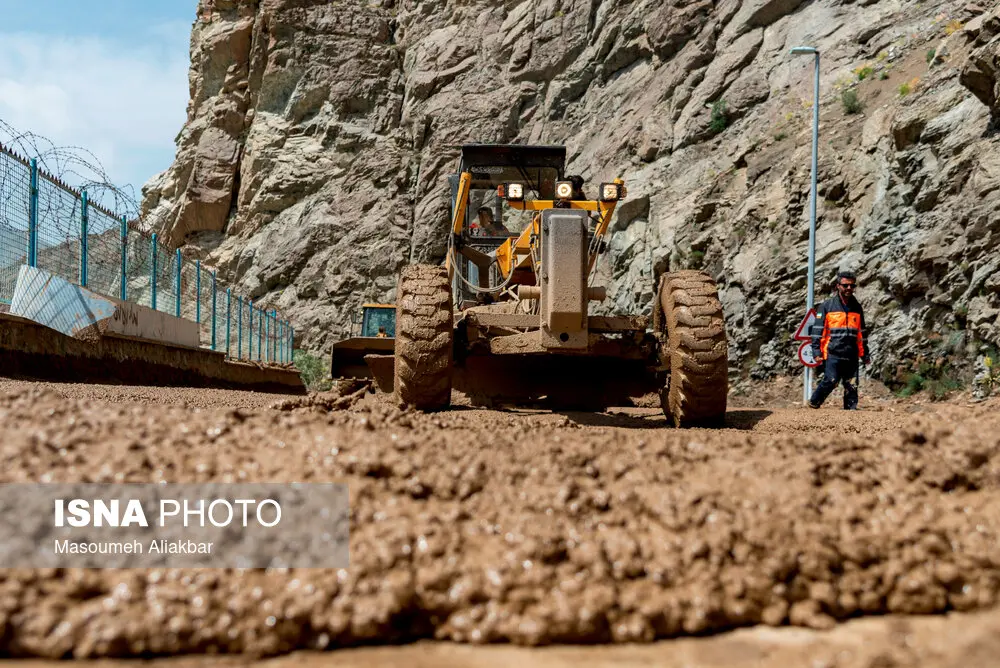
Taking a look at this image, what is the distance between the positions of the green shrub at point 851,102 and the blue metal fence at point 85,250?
1528cm

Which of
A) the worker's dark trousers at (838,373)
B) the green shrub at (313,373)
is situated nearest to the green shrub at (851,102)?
the worker's dark trousers at (838,373)

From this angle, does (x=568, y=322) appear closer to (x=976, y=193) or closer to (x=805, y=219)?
(x=976, y=193)

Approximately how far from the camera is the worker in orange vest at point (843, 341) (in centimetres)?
789

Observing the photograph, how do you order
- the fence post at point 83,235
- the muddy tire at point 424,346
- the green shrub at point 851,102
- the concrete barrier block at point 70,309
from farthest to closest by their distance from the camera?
the green shrub at point 851,102, the fence post at point 83,235, the concrete barrier block at point 70,309, the muddy tire at point 424,346

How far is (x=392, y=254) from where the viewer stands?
3102 centimetres

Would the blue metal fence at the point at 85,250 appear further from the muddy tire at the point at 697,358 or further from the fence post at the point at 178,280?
the muddy tire at the point at 697,358

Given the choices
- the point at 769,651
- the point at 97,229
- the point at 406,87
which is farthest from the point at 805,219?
the point at 406,87

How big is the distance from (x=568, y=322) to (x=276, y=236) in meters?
30.4

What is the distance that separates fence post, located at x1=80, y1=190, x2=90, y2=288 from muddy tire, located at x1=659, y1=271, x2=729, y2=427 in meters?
7.25

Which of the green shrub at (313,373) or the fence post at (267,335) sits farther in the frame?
the green shrub at (313,373)

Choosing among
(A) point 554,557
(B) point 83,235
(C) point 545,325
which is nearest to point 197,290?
(B) point 83,235

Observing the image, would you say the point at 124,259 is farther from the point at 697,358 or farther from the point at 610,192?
the point at 697,358

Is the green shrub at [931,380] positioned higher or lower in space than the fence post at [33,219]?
lower

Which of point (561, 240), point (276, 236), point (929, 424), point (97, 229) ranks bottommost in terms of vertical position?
point (929, 424)
